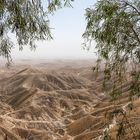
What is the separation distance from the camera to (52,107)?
10962 cm

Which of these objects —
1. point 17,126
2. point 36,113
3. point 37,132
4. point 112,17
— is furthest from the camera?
point 36,113

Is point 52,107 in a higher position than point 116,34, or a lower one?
lower

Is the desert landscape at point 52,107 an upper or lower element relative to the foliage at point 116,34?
lower

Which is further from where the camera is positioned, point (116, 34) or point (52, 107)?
point (52, 107)

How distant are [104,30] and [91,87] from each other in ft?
428

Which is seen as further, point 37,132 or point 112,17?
point 37,132

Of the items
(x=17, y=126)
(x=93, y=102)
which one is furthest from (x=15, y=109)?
(x=93, y=102)

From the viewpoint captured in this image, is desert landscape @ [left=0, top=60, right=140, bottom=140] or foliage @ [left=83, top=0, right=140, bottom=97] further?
desert landscape @ [left=0, top=60, right=140, bottom=140]

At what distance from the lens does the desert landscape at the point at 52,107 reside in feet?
260

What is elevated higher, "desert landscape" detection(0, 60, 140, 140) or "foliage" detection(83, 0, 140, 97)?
"foliage" detection(83, 0, 140, 97)

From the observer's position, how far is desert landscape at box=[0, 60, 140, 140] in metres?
79.4

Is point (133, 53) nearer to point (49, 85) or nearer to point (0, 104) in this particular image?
point (0, 104)

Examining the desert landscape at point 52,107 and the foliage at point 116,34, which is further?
the desert landscape at point 52,107

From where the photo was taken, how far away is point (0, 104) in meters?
108
